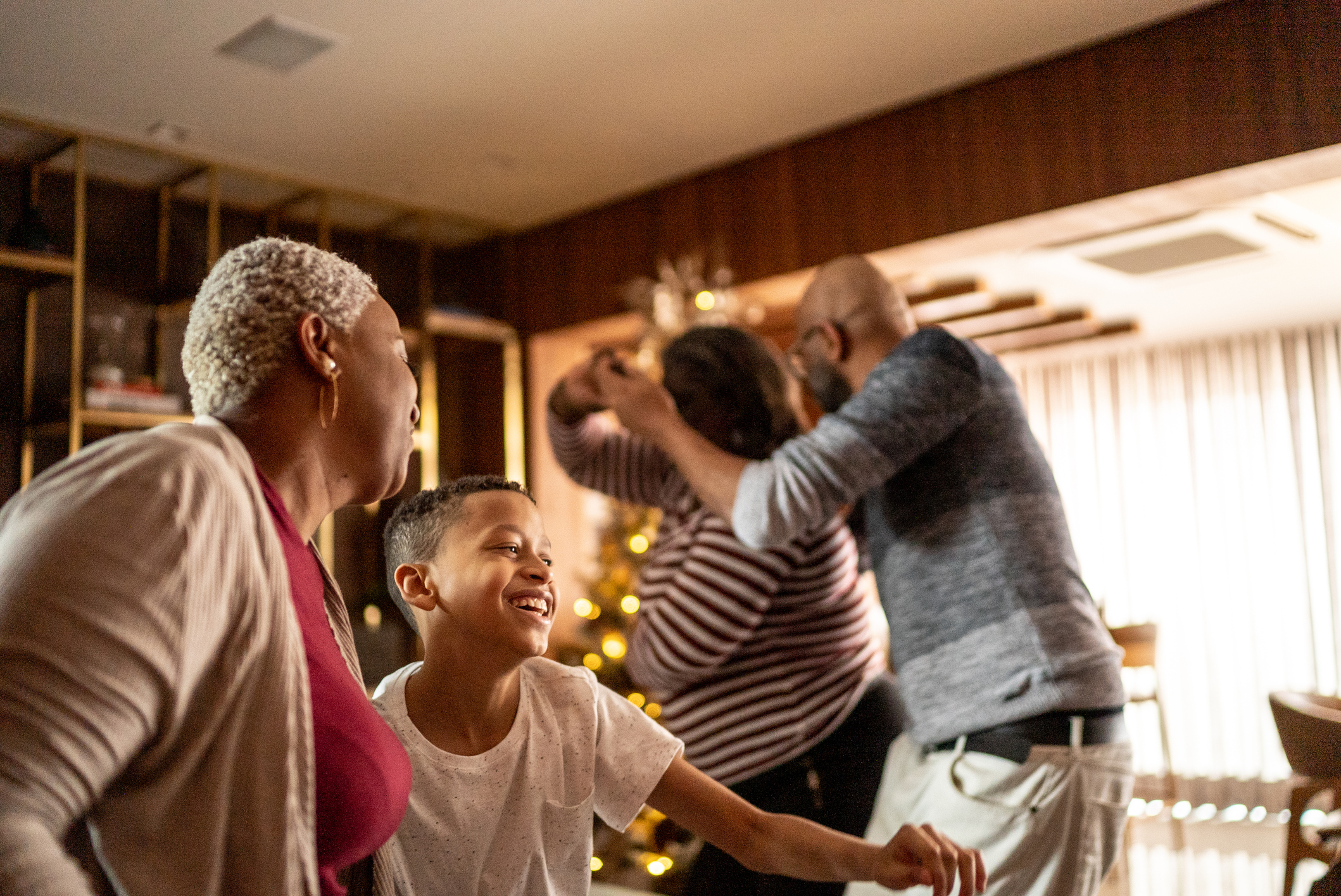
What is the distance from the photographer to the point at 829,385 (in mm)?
1749

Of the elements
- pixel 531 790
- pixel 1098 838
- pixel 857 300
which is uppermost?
pixel 857 300

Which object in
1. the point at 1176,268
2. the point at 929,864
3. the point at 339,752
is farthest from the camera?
the point at 1176,268

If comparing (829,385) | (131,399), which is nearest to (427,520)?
(829,385)

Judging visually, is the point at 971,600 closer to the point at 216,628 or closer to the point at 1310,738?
the point at 216,628

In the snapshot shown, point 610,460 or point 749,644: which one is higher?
point 610,460

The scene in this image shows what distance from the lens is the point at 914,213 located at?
392 centimetres

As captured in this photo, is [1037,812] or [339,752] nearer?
[339,752]

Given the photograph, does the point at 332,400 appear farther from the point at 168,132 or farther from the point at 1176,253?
the point at 1176,253

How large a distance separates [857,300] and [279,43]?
236 cm

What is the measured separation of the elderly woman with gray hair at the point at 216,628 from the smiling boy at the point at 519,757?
31cm

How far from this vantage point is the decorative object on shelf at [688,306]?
4.27 meters

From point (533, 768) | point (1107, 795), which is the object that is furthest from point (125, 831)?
point (1107, 795)

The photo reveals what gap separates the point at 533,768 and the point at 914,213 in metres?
3.14

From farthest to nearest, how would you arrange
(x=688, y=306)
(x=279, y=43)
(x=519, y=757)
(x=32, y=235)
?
(x=688, y=306) → (x=32, y=235) → (x=279, y=43) → (x=519, y=757)
